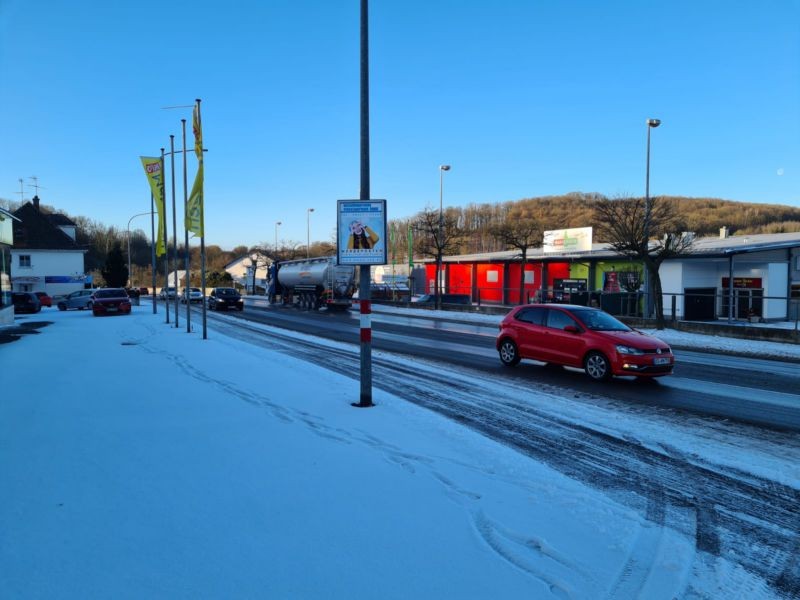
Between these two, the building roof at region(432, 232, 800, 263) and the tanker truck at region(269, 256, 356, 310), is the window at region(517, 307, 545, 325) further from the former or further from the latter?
the tanker truck at region(269, 256, 356, 310)

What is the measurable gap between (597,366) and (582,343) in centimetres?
61

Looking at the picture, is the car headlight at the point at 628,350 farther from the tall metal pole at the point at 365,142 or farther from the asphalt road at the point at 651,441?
the tall metal pole at the point at 365,142

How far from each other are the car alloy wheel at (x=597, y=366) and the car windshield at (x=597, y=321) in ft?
2.18

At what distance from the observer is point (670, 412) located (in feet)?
28.3

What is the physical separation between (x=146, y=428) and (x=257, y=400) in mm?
1981

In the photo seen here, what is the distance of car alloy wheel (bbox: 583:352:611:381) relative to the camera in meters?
11.3

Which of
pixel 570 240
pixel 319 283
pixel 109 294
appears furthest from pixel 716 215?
pixel 109 294

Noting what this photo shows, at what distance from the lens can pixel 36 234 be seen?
55.7m

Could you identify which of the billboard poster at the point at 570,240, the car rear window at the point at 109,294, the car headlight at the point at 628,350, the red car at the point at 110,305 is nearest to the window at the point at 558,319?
the car headlight at the point at 628,350

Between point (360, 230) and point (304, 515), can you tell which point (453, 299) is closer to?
point (360, 230)

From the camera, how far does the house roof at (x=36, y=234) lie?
180 ft

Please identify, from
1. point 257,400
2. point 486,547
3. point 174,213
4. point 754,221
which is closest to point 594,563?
point 486,547

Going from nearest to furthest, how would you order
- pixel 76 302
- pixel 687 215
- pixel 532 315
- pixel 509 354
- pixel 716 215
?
pixel 532 315, pixel 509 354, pixel 76 302, pixel 687 215, pixel 716 215

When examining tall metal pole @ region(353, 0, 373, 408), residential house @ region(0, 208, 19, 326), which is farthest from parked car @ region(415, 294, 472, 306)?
tall metal pole @ region(353, 0, 373, 408)
